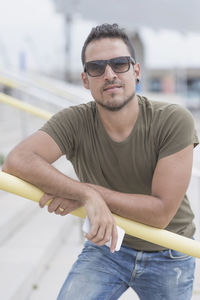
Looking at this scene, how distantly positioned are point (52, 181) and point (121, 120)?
42 centimetres

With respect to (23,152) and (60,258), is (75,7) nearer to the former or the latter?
(60,258)

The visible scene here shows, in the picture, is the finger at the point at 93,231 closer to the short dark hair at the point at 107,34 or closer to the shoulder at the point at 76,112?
the shoulder at the point at 76,112

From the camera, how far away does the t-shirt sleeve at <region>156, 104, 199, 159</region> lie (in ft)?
5.34

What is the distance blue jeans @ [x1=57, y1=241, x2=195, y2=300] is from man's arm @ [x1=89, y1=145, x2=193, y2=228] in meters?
0.27

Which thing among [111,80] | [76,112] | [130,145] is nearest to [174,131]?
[130,145]

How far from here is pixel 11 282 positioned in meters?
2.61

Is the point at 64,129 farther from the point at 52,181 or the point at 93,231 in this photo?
the point at 93,231

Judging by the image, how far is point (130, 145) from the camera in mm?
1717

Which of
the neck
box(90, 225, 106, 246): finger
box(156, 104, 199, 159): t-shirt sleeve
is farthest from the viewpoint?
the neck

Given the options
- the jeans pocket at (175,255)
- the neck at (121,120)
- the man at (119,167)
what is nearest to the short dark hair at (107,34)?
the man at (119,167)

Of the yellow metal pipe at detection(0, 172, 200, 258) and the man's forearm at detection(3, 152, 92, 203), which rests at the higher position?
the man's forearm at detection(3, 152, 92, 203)

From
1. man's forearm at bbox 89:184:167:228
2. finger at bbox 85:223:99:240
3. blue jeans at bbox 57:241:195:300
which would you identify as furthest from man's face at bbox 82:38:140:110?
blue jeans at bbox 57:241:195:300

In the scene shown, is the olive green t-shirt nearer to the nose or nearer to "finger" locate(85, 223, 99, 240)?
the nose

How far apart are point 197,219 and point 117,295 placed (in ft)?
3.72
